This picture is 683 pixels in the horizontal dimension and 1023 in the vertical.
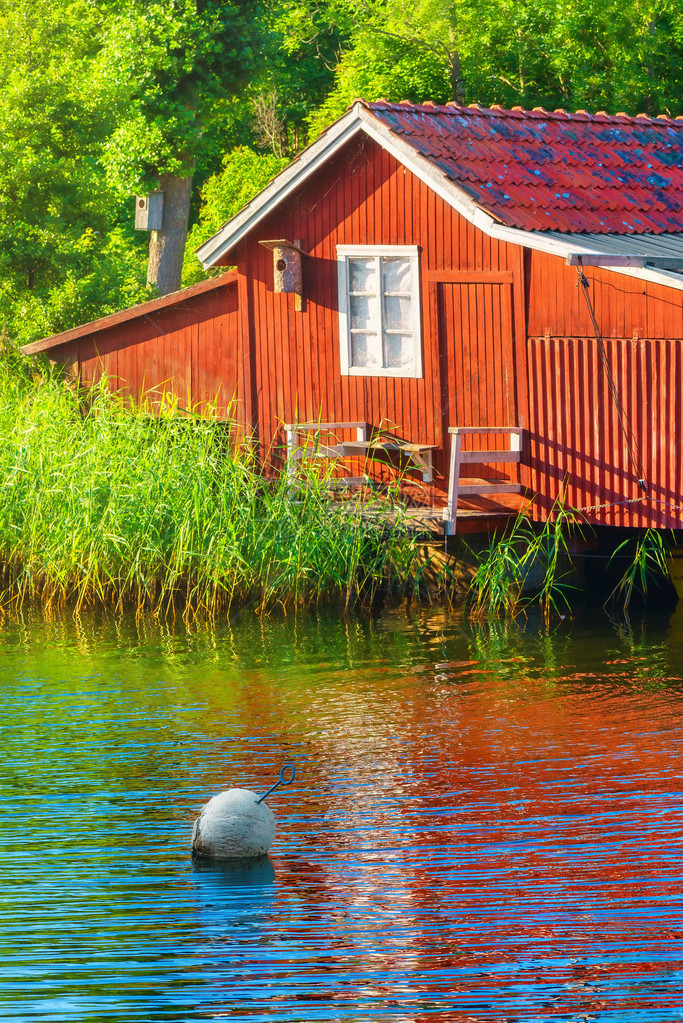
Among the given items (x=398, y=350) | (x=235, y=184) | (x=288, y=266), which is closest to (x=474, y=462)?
(x=398, y=350)

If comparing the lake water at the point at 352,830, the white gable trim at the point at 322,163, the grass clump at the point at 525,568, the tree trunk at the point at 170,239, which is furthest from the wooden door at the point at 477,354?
the tree trunk at the point at 170,239

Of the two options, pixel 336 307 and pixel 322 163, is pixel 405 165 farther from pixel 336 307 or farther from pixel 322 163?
pixel 336 307

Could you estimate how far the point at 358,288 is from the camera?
57.2 ft

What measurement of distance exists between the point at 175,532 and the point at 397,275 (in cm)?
398

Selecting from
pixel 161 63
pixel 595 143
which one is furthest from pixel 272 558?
pixel 161 63

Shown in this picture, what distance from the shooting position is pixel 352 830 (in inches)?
349

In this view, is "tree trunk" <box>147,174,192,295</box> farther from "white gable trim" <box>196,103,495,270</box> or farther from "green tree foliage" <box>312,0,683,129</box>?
"white gable trim" <box>196,103,495,270</box>

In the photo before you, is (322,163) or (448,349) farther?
(322,163)

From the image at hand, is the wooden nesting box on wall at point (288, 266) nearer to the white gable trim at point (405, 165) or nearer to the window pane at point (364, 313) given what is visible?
the white gable trim at point (405, 165)

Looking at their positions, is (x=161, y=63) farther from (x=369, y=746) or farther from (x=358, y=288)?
(x=369, y=746)

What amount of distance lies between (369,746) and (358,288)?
25.9 ft

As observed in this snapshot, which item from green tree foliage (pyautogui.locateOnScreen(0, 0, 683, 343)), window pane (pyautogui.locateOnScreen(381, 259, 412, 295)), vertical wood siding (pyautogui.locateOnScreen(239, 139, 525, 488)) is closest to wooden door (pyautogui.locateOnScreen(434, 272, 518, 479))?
vertical wood siding (pyautogui.locateOnScreen(239, 139, 525, 488))

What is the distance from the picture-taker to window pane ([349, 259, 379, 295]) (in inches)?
679

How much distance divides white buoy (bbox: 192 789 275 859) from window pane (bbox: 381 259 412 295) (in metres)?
9.32
